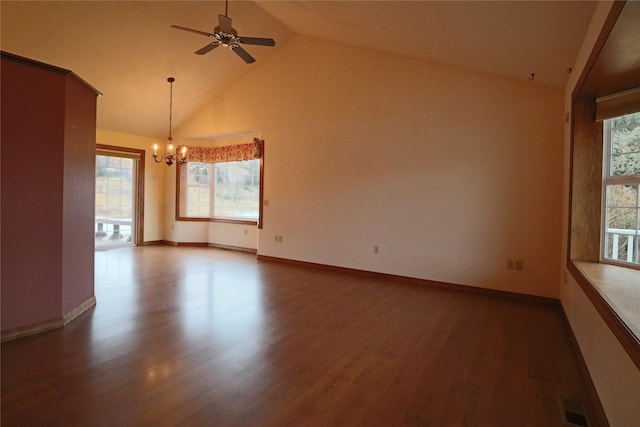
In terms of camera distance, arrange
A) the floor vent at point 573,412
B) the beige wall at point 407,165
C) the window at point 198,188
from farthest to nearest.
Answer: the window at point 198,188
the beige wall at point 407,165
the floor vent at point 573,412

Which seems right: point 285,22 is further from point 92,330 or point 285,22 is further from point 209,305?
point 92,330

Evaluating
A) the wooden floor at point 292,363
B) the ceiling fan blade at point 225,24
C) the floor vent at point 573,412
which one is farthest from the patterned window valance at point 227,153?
the floor vent at point 573,412

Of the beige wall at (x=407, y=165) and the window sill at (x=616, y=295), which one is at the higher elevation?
the beige wall at (x=407, y=165)

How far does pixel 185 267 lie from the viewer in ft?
17.9

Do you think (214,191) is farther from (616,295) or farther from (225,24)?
(616,295)

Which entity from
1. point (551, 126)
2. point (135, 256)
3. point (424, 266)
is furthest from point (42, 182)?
point (551, 126)

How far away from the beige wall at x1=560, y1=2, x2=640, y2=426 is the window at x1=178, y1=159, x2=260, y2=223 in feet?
19.9

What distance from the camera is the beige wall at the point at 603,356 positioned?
55.4 inches

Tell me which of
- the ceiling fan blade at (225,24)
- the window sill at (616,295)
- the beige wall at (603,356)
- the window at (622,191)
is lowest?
the beige wall at (603,356)

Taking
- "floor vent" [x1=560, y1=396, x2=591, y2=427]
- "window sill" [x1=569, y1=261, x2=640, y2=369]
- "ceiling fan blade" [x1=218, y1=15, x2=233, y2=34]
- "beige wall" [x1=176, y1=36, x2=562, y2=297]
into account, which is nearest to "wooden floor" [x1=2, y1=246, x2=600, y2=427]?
"floor vent" [x1=560, y1=396, x2=591, y2=427]

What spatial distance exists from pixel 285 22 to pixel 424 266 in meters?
4.27

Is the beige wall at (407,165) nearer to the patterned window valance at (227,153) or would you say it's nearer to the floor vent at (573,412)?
the patterned window valance at (227,153)

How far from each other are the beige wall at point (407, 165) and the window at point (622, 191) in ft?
3.22

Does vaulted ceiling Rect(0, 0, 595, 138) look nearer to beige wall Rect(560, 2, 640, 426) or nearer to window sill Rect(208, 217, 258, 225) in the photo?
beige wall Rect(560, 2, 640, 426)
